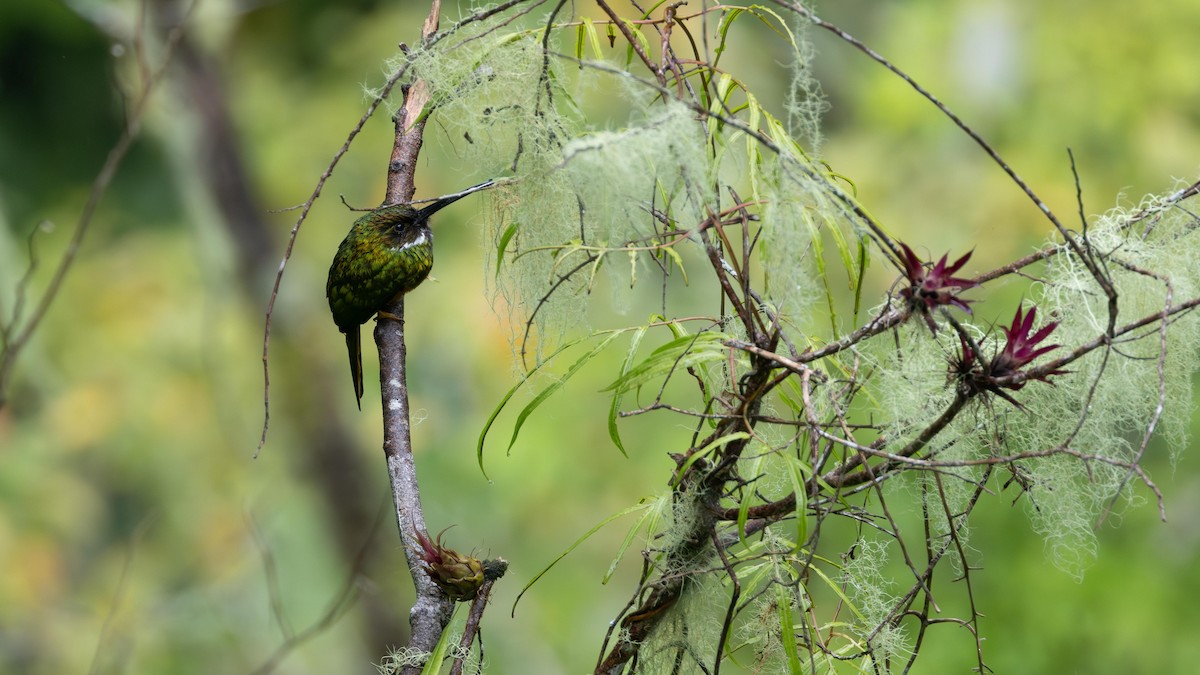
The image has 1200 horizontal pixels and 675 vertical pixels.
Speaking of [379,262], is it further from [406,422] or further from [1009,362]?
[1009,362]

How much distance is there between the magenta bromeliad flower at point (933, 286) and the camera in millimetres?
733

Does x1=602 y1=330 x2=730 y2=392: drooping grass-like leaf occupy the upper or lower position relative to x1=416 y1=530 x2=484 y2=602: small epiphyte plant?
upper

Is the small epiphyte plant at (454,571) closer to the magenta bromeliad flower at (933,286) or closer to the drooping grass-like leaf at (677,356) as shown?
the drooping grass-like leaf at (677,356)

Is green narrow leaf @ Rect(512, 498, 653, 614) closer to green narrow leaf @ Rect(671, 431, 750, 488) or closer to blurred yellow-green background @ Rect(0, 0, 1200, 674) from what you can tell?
green narrow leaf @ Rect(671, 431, 750, 488)

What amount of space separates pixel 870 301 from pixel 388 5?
2734mm

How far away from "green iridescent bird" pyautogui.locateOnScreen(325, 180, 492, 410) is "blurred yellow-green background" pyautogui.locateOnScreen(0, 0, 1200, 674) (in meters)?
0.77

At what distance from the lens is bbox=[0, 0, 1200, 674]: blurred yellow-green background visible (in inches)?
124

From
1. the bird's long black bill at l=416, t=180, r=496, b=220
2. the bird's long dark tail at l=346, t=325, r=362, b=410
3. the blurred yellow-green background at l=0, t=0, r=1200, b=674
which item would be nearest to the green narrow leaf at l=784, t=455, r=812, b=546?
the bird's long black bill at l=416, t=180, r=496, b=220

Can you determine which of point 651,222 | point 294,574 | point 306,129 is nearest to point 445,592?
point 651,222

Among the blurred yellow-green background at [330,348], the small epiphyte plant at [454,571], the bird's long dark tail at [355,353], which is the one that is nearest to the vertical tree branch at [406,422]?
the small epiphyte plant at [454,571]

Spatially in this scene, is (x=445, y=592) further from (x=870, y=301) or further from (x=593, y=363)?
(x=870, y=301)

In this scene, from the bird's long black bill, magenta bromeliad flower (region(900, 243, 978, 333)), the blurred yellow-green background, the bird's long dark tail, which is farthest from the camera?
the blurred yellow-green background

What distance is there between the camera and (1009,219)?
3.34 meters

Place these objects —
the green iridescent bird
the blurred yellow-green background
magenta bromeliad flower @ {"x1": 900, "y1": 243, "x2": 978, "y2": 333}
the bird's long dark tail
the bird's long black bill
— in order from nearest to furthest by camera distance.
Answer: magenta bromeliad flower @ {"x1": 900, "y1": 243, "x2": 978, "y2": 333} < the bird's long black bill < the green iridescent bird < the bird's long dark tail < the blurred yellow-green background
